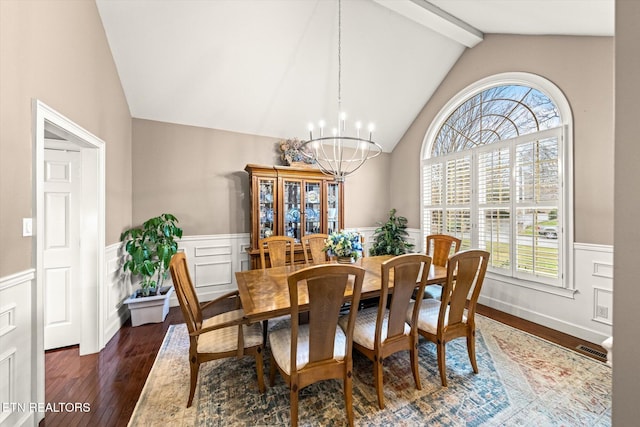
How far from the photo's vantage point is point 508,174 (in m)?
3.31

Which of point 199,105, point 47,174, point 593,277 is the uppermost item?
point 199,105

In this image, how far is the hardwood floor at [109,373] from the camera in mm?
1719

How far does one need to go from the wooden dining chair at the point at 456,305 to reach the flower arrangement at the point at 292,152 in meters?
2.86

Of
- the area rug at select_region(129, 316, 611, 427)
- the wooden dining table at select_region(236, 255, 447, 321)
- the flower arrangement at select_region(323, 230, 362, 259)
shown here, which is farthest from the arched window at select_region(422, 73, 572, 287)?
the flower arrangement at select_region(323, 230, 362, 259)

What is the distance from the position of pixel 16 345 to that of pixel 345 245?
235 cm

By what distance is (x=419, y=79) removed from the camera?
4016mm

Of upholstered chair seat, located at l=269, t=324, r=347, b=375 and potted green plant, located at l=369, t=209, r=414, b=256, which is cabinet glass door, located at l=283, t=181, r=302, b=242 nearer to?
potted green plant, located at l=369, t=209, r=414, b=256

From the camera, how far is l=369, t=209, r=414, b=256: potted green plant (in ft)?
15.0

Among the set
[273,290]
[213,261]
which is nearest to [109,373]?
[273,290]

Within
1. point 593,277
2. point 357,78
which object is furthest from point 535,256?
point 357,78

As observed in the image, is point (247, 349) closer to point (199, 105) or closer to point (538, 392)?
point (538, 392)

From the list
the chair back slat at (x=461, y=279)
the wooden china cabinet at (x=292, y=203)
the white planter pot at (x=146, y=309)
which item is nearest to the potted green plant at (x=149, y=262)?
the white planter pot at (x=146, y=309)

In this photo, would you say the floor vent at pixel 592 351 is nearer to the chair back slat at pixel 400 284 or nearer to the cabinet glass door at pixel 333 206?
the chair back slat at pixel 400 284

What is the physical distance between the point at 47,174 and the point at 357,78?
12.5 feet
